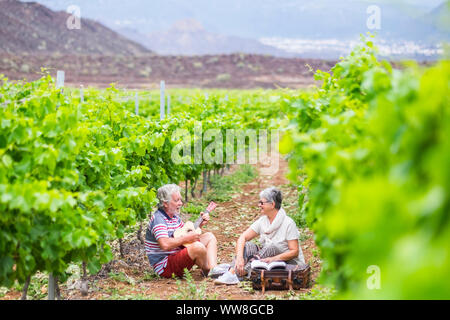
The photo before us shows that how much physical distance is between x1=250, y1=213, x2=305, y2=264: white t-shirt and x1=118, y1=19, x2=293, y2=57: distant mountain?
10623cm

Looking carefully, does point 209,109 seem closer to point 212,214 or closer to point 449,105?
point 212,214

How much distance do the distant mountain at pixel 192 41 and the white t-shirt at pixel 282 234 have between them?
349 feet

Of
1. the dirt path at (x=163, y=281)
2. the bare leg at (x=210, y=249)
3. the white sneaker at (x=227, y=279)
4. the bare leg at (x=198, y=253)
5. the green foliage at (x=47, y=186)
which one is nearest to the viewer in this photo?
the green foliage at (x=47, y=186)

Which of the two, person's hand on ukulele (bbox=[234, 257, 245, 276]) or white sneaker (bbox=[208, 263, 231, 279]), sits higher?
person's hand on ukulele (bbox=[234, 257, 245, 276])

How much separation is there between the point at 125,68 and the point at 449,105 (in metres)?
48.1

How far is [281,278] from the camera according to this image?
4.42 metres

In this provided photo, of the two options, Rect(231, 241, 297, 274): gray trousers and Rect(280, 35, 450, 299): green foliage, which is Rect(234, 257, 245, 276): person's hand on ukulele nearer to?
Rect(231, 241, 297, 274): gray trousers

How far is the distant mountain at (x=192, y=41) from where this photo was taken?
113 meters

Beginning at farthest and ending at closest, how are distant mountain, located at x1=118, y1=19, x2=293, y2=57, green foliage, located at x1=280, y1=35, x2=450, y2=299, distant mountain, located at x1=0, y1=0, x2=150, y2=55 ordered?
distant mountain, located at x1=118, y1=19, x2=293, y2=57, distant mountain, located at x1=0, y1=0, x2=150, y2=55, green foliage, located at x1=280, y1=35, x2=450, y2=299

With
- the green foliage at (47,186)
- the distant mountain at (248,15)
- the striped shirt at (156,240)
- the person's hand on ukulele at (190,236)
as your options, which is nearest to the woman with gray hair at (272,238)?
the person's hand on ukulele at (190,236)

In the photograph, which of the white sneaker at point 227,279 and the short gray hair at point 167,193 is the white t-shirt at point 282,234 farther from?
the short gray hair at point 167,193

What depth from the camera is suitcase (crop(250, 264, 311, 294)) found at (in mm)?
4379

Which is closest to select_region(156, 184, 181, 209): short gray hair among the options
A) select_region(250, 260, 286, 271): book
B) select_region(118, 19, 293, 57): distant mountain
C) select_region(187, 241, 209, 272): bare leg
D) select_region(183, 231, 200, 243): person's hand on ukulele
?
select_region(183, 231, 200, 243): person's hand on ukulele

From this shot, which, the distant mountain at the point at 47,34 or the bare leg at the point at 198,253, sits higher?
the distant mountain at the point at 47,34
